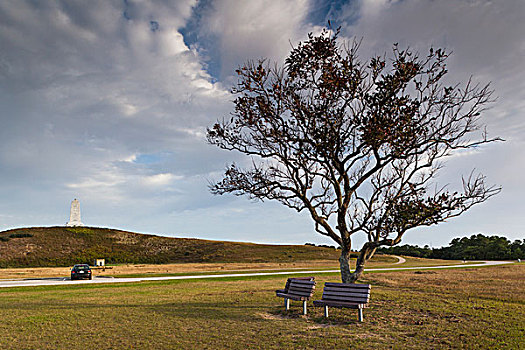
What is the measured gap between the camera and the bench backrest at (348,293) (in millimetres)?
10005

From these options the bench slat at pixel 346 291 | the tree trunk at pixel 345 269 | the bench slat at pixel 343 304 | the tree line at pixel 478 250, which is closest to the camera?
the bench slat at pixel 343 304

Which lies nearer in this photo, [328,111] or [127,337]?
[127,337]

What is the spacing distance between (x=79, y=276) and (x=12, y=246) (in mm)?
40343

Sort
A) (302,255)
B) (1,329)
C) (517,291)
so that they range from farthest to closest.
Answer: (302,255) < (517,291) < (1,329)

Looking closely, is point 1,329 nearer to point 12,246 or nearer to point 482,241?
point 12,246

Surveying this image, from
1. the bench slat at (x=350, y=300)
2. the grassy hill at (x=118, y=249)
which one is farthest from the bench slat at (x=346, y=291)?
the grassy hill at (x=118, y=249)

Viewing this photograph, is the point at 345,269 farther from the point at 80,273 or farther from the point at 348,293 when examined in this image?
the point at 80,273

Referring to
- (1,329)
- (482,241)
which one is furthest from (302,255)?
(1,329)

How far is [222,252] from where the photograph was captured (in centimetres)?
6550

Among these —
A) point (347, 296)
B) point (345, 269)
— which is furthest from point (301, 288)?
point (345, 269)

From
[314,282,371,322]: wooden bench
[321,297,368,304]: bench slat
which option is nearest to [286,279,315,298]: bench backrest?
[314,282,371,322]: wooden bench

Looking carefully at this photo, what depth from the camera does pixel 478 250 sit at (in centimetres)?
6762

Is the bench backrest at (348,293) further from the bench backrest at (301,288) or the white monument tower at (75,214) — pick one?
the white monument tower at (75,214)

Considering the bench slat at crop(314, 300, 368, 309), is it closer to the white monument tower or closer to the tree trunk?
the tree trunk
